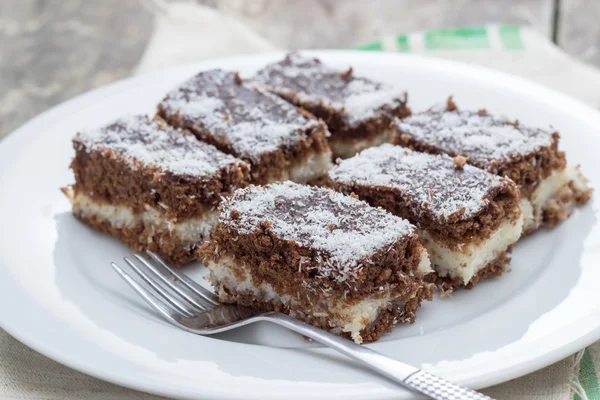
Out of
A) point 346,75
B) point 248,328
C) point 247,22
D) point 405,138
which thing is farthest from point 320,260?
point 247,22

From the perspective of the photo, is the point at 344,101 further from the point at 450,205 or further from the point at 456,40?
the point at 456,40

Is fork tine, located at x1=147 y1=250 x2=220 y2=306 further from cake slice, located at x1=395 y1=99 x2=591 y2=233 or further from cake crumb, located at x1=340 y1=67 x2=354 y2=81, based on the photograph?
cake crumb, located at x1=340 y1=67 x2=354 y2=81

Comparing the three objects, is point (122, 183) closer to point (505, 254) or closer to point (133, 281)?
point (133, 281)

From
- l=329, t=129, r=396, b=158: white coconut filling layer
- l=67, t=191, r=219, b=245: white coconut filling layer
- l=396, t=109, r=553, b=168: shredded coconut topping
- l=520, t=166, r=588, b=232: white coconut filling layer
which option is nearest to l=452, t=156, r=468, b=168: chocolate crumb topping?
l=396, t=109, r=553, b=168: shredded coconut topping

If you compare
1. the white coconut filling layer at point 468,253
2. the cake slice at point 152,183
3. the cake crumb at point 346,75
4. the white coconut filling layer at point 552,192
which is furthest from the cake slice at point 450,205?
the cake crumb at point 346,75

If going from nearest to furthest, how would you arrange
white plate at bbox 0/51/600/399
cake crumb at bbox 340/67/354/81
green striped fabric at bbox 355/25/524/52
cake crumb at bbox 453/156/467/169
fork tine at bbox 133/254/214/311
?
1. white plate at bbox 0/51/600/399
2. fork tine at bbox 133/254/214/311
3. cake crumb at bbox 453/156/467/169
4. cake crumb at bbox 340/67/354/81
5. green striped fabric at bbox 355/25/524/52

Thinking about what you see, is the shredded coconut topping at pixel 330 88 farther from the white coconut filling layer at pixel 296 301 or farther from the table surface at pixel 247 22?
the table surface at pixel 247 22
